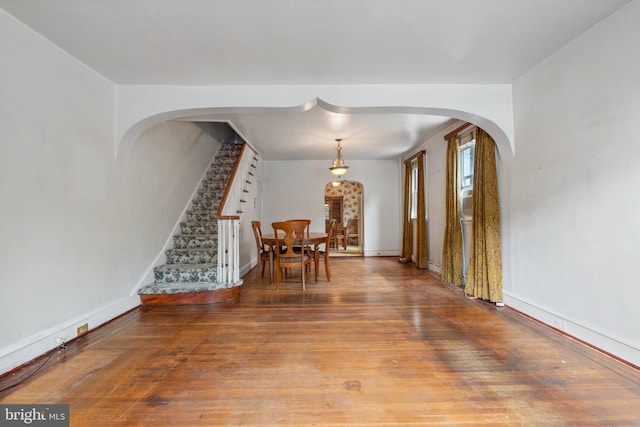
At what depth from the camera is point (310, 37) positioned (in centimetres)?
213

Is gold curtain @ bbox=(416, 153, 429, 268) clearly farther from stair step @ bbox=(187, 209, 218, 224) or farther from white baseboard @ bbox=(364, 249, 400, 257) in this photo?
stair step @ bbox=(187, 209, 218, 224)

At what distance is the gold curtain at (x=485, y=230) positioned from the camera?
126 inches

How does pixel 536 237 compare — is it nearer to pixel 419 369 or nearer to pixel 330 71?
pixel 419 369

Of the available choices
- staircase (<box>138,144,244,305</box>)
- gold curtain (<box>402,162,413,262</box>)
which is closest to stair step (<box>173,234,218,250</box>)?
staircase (<box>138,144,244,305</box>)

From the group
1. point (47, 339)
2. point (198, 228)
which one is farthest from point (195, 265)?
point (47, 339)

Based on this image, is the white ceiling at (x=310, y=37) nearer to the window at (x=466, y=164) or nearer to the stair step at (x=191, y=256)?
the window at (x=466, y=164)

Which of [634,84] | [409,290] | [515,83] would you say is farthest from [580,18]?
[409,290]

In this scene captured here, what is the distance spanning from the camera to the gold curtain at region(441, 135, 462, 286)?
13.4 feet

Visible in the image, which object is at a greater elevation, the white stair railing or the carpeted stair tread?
the white stair railing

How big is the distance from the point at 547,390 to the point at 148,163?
4.38 metres

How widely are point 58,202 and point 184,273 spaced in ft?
5.48
